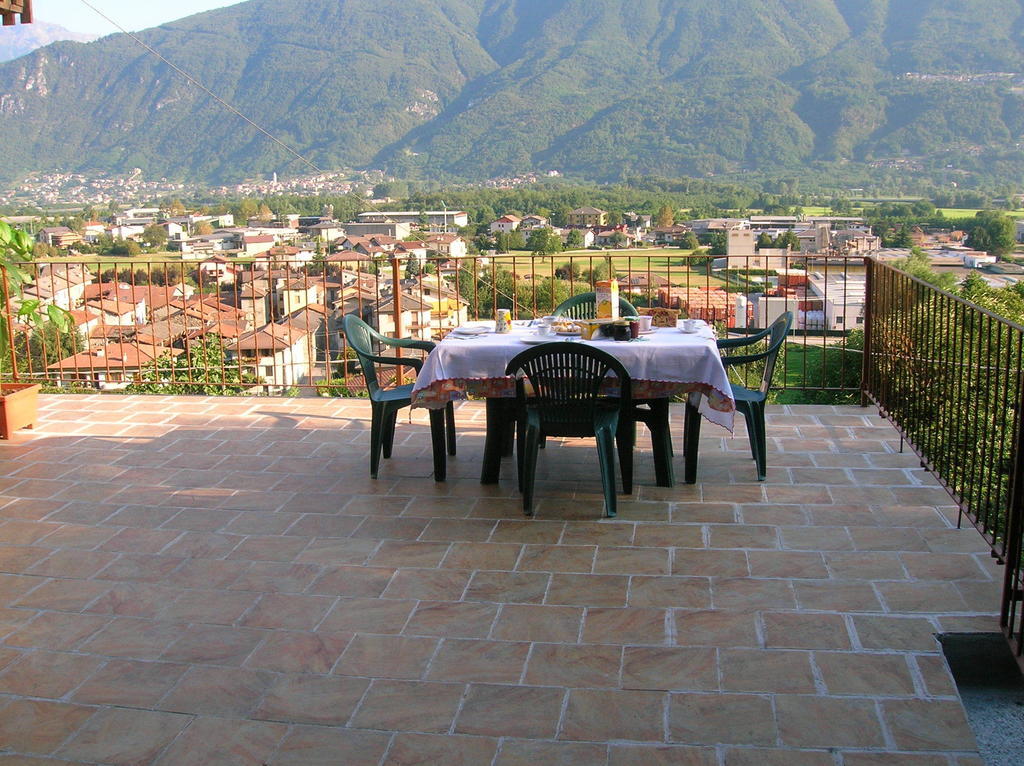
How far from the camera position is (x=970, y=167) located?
37.7 m

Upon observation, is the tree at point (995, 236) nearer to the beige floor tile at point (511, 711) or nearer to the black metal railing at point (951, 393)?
the black metal railing at point (951, 393)

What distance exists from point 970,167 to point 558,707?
134 ft

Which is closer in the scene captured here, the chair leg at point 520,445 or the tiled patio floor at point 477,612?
the tiled patio floor at point 477,612

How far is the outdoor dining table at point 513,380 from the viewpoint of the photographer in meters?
4.15

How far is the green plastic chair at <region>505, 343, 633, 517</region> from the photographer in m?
3.88

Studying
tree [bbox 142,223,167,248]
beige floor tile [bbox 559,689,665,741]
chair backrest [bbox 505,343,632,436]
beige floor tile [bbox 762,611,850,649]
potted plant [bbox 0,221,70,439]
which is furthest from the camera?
tree [bbox 142,223,167,248]

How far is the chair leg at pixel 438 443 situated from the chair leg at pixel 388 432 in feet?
1.09

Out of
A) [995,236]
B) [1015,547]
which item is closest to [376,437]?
[1015,547]

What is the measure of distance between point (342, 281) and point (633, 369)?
333cm

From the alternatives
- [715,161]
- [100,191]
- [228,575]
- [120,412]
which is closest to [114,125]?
[100,191]

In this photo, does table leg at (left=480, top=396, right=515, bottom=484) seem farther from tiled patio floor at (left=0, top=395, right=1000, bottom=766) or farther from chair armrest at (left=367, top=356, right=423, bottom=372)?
chair armrest at (left=367, top=356, right=423, bottom=372)

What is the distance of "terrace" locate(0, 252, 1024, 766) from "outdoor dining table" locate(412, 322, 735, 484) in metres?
0.35

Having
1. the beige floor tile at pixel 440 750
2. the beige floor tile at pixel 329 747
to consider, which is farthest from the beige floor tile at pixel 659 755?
the beige floor tile at pixel 329 747

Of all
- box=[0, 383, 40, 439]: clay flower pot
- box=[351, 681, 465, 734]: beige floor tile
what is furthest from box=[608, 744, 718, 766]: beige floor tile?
box=[0, 383, 40, 439]: clay flower pot
